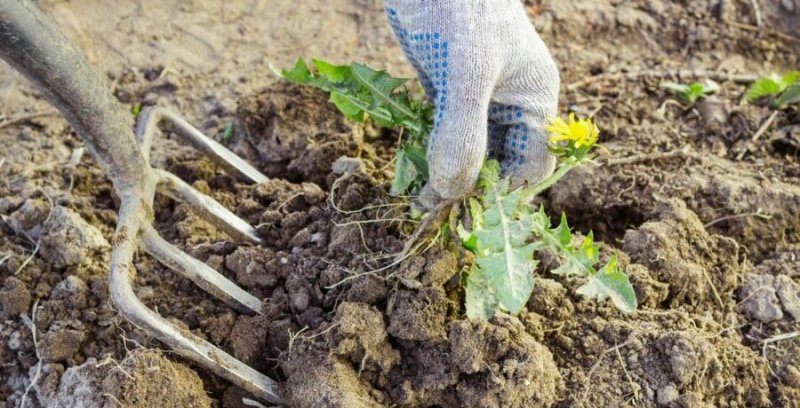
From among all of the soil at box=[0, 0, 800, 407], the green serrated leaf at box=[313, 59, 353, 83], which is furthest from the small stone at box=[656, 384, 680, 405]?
the green serrated leaf at box=[313, 59, 353, 83]

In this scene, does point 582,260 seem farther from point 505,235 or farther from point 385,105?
point 385,105

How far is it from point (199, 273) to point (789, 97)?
7.44ft

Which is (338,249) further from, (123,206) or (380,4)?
(380,4)

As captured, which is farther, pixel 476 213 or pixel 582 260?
pixel 476 213

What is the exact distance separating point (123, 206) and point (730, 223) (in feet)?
6.32

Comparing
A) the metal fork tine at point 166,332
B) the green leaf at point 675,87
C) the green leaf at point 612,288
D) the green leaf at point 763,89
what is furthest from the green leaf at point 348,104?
the green leaf at point 763,89

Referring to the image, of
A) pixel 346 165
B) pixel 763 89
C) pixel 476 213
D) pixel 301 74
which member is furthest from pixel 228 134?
pixel 763 89

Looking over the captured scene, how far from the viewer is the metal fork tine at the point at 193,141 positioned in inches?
103

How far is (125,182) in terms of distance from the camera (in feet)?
7.66

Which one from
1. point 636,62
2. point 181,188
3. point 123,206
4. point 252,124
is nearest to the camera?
point 123,206

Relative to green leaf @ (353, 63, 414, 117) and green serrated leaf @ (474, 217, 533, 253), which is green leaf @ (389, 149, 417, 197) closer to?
green leaf @ (353, 63, 414, 117)

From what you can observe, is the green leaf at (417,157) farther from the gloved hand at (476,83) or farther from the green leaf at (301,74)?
the green leaf at (301,74)

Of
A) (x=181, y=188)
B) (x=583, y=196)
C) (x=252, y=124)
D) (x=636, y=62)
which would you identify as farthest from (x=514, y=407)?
(x=636, y=62)

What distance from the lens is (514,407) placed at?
85.7 inches
